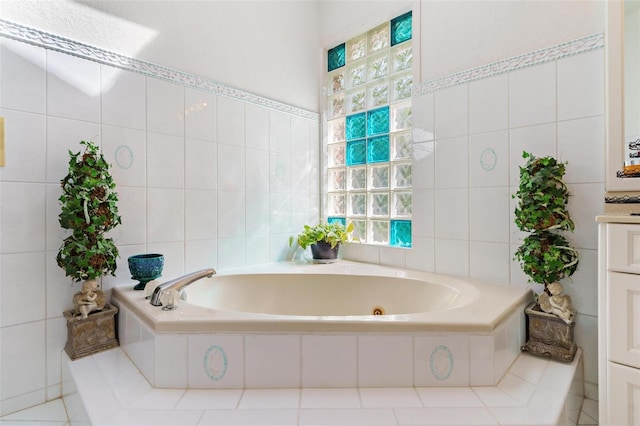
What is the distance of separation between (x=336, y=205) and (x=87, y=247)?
1534 millimetres

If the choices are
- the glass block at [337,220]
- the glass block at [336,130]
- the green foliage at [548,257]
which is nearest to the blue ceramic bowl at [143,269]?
the glass block at [337,220]

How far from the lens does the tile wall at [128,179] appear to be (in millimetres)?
1306

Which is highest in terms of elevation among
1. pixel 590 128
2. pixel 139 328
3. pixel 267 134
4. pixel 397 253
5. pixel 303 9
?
pixel 303 9

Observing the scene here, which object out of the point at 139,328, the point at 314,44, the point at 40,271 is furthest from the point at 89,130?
the point at 314,44

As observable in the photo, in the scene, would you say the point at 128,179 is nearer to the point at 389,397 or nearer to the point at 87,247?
the point at 87,247

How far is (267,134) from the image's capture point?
7.01 feet

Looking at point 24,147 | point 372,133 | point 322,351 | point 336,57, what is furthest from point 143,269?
point 336,57

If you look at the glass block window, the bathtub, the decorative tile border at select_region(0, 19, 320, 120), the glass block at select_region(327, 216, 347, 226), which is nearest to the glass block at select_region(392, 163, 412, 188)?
the glass block window

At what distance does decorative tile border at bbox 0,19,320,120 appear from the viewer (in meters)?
1.31

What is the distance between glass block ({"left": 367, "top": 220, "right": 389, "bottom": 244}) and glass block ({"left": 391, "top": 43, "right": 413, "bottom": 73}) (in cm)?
94

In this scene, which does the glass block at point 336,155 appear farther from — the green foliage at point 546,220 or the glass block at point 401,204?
the green foliage at point 546,220

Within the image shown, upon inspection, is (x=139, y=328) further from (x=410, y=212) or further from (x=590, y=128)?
(x=590, y=128)

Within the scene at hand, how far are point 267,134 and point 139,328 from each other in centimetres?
133

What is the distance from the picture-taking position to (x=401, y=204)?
2.08 meters
